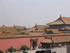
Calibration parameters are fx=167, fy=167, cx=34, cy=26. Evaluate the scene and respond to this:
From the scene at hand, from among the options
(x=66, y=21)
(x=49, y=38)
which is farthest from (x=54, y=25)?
(x=49, y=38)

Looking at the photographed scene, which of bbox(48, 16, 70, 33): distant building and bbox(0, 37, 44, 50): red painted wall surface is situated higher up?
bbox(48, 16, 70, 33): distant building

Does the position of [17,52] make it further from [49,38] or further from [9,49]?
[49,38]

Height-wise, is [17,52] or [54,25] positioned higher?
[54,25]

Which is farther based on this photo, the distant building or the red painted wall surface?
the distant building

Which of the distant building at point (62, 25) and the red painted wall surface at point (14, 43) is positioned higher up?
the distant building at point (62, 25)

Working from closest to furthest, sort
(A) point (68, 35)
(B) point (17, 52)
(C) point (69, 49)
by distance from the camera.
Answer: (C) point (69, 49) < (B) point (17, 52) < (A) point (68, 35)

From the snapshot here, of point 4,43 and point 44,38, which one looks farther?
point 44,38

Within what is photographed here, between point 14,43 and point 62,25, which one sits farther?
point 62,25

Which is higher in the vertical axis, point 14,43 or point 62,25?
point 62,25

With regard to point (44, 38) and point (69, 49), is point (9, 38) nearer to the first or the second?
point (44, 38)

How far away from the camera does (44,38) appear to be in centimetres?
3000

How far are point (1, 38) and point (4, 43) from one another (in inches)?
34.6

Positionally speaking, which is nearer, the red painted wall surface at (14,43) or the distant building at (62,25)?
the red painted wall surface at (14,43)

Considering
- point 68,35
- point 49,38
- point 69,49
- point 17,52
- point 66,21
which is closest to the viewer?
point 69,49
